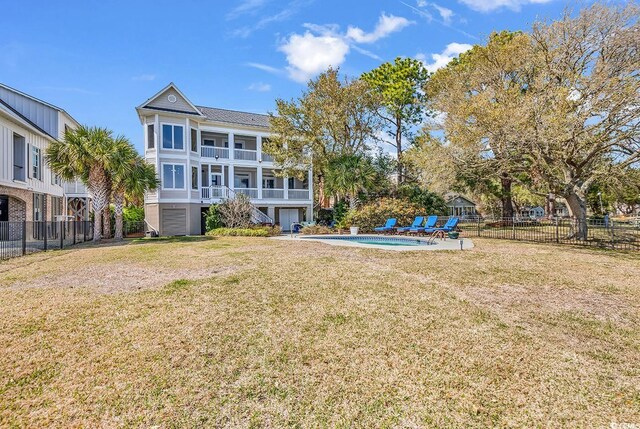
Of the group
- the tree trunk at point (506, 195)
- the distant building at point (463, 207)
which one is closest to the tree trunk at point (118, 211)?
the tree trunk at point (506, 195)

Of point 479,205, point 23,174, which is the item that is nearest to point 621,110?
point 23,174

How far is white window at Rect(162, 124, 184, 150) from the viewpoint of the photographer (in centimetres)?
2480

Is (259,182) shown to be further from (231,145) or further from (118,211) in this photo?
(118,211)

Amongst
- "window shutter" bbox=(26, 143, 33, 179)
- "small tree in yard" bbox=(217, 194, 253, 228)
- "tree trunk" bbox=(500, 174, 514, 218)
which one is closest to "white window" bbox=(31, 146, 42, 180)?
"window shutter" bbox=(26, 143, 33, 179)

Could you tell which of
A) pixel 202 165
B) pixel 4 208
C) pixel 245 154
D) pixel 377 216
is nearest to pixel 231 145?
pixel 245 154

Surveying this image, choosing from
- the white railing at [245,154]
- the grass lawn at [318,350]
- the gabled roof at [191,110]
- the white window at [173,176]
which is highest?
the gabled roof at [191,110]

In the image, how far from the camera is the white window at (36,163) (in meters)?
20.2

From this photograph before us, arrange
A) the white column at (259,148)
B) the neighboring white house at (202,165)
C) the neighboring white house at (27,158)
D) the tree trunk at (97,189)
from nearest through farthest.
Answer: the neighboring white house at (27,158) → the tree trunk at (97,189) → the neighboring white house at (202,165) → the white column at (259,148)

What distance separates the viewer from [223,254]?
1251 centimetres

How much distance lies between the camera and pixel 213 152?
27453mm

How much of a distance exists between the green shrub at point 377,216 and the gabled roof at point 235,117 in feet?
38.3

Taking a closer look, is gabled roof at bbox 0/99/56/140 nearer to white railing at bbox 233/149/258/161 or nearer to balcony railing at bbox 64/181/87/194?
balcony railing at bbox 64/181/87/194

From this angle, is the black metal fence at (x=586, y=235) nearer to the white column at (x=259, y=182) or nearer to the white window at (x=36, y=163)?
the white column at (x=259, y=182)

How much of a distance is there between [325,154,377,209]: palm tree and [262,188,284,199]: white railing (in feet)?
14.9
